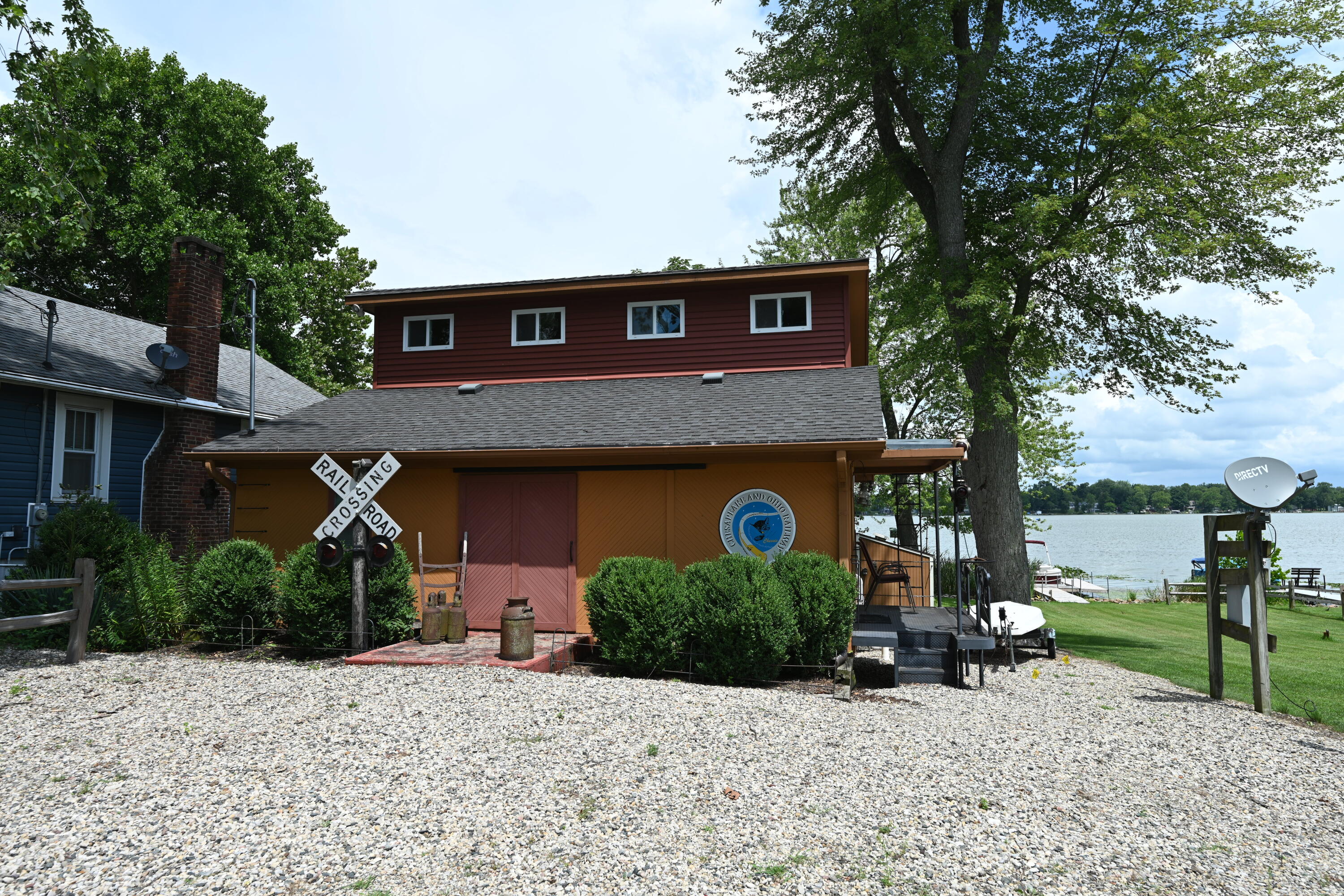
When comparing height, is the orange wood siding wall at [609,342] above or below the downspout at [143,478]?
above

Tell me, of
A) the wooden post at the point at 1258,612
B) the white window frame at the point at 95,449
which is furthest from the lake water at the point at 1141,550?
the white window frame at the point at 95,449

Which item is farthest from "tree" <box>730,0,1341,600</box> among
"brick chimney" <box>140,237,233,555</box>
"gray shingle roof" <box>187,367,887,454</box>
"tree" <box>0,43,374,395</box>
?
Answer: "tree" <box>0,43,374,395</box>

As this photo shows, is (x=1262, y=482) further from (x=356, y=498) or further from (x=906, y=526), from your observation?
(x=906, y=526)

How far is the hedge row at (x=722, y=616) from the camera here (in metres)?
8.69

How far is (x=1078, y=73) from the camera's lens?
669 inches

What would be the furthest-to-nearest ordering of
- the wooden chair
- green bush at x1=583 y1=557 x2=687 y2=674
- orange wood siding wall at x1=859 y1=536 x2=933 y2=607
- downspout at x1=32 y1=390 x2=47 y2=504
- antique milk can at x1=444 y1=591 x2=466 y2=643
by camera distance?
orange wood siding wall at x1=859 y1=536 x2=933 y2=607, downspout at x1=32 y1=390 x2=47 y2=504, the wooden chair, antique milk can at x1=444 y1=591 x2=466 y2=643, green bush at x1=583 y1=557 x2=687 y2=674

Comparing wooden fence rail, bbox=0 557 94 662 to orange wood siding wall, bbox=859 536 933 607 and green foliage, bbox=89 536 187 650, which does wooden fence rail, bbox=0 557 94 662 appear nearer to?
green foliage, bbox=89 536 187 650

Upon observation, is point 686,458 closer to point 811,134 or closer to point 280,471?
point 280,471

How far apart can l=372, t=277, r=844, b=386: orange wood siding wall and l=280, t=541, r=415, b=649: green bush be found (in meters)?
5.91

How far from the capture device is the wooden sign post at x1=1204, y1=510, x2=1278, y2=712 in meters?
8.38

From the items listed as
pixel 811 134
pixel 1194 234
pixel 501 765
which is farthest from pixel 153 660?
pixel 1194 234

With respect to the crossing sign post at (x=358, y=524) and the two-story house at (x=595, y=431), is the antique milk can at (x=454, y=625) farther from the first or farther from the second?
the two-story house at (x=595, y=431)

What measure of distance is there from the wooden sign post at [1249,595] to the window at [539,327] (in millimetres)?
10926

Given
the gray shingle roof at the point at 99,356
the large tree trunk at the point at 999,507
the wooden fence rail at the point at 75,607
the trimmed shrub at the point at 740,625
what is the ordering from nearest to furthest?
1. the trimmed shrub at the point at 740,625
2. the wooden fence rail at the point at 75,607
3. the gray shingle roof at the point at 99,356
4. the large tree trunk at the point at 999,507
